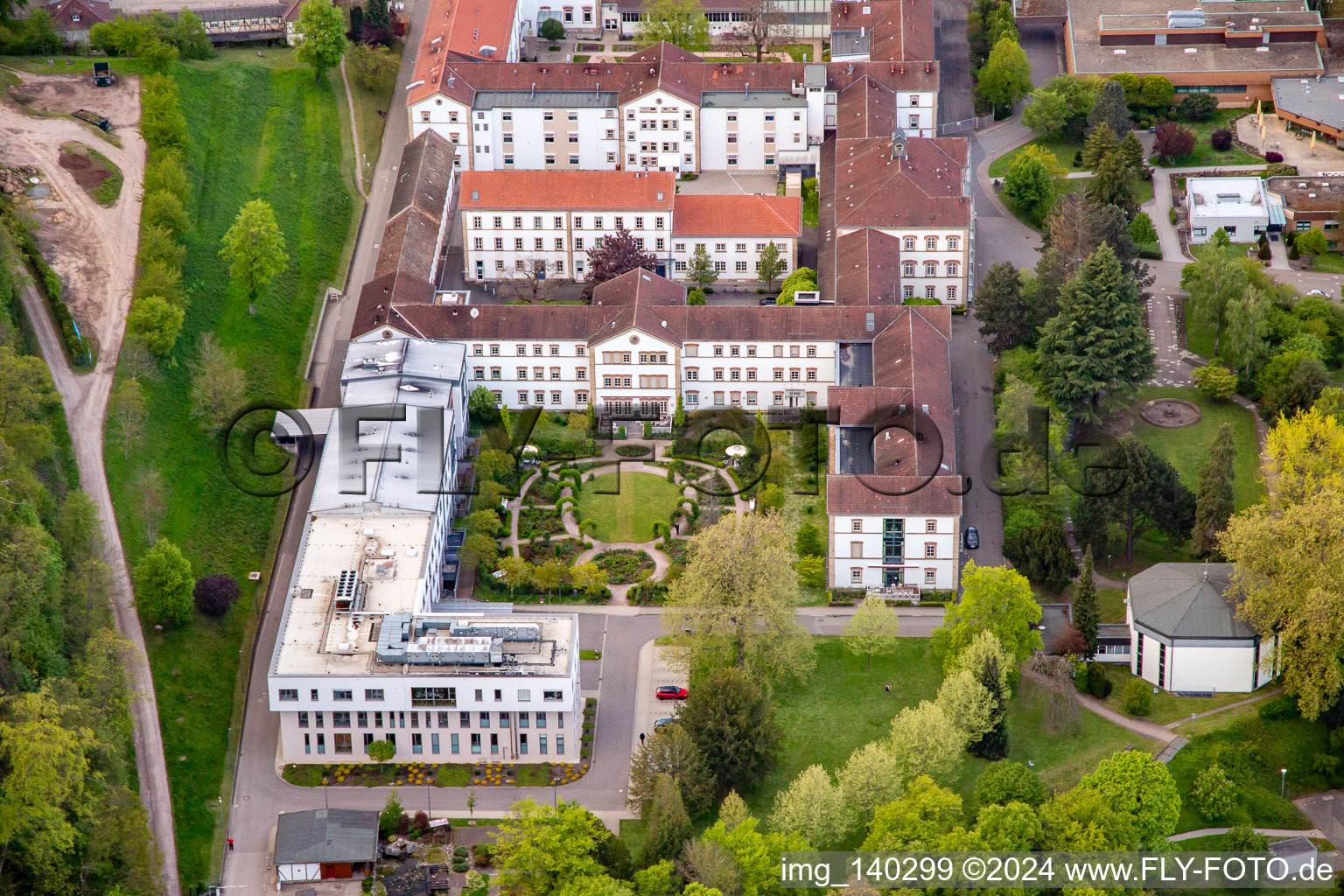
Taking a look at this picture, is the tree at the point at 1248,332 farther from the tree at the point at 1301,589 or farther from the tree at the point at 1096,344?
the tree at the point at 1301,589

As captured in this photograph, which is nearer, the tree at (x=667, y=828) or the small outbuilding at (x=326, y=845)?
the tree at (x=667, y=828)

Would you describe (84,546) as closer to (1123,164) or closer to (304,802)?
(304,802)

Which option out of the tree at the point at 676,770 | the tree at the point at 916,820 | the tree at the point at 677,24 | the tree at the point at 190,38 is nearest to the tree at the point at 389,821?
the tree at the point at 676,770

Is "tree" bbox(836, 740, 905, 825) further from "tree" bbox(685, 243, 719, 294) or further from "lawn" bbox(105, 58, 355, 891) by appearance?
"tree" bbox(685, 243, 719, 294)

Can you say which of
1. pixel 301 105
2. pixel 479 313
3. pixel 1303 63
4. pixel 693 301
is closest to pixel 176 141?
pixel 301 105

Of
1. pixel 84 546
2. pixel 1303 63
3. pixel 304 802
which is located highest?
pixel 1303 63

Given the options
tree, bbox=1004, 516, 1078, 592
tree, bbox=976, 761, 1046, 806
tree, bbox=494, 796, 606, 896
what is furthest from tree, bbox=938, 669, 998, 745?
tree, bbox=494, 796, 606, 896
